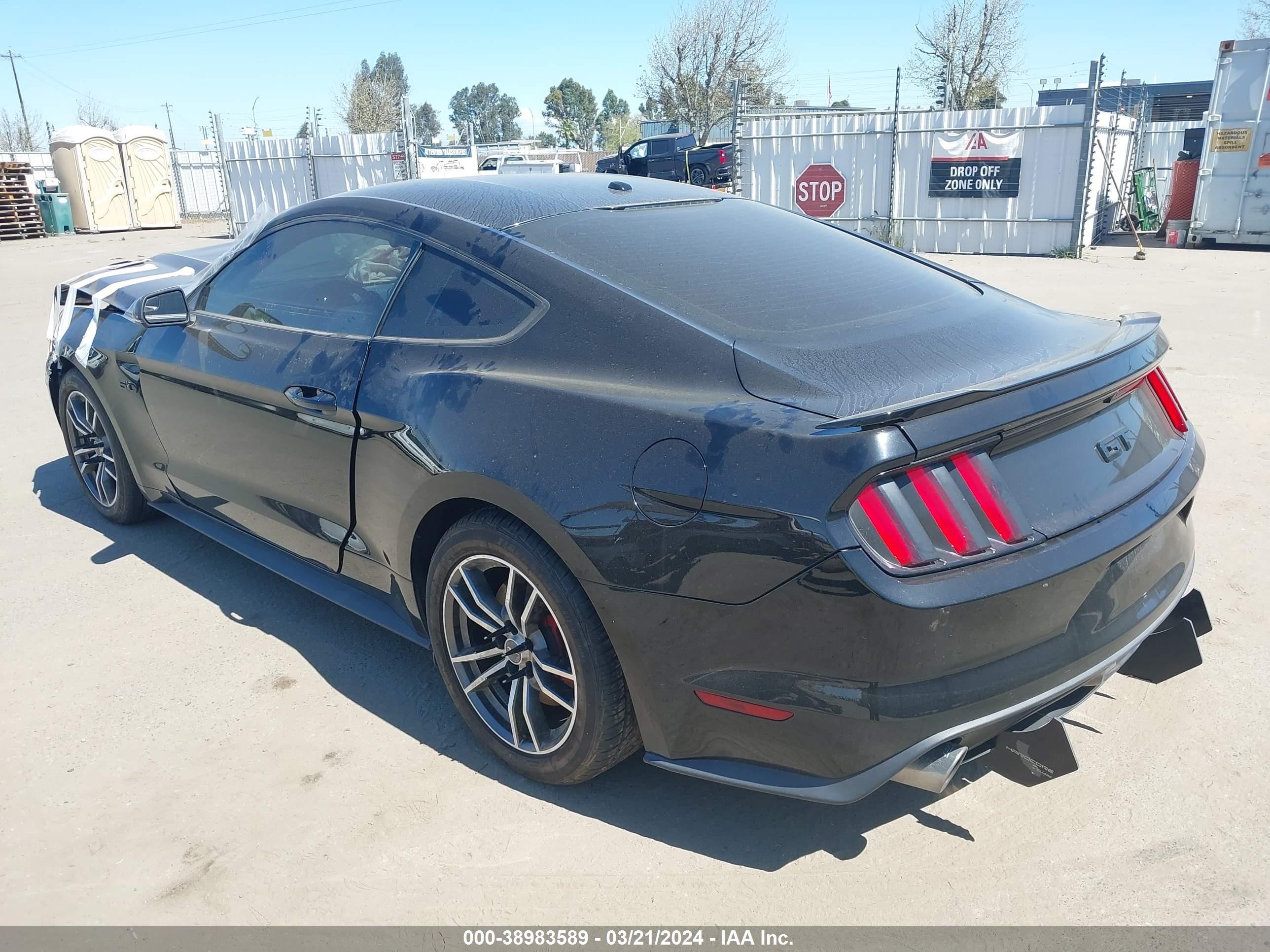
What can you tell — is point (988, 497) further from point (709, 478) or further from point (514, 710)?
point (514, 710)

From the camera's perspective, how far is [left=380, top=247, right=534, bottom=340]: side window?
105 inches

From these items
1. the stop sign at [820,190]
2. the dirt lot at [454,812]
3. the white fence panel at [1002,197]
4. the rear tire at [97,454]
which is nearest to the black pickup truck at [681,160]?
the stop sign at [820,190]

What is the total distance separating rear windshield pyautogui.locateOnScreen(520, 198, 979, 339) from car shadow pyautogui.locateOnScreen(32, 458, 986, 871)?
123 centimetres

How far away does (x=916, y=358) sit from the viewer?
2332mm

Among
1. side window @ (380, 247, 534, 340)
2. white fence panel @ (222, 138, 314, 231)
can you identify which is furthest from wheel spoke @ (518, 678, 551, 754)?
white fence panel @ (222, 138, 314, 231)

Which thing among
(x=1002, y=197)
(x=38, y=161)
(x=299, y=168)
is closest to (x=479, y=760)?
(x=1002, y=197)

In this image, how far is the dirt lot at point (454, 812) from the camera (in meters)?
2.29

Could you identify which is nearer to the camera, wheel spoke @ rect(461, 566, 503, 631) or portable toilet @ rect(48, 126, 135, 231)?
wheel spoke @ rect(461, 566, 503, 631)

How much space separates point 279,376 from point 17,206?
29.5m

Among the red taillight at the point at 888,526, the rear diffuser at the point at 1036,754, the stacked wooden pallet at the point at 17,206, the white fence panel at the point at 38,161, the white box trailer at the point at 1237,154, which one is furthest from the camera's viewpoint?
the white fence panel at the point at 38,161

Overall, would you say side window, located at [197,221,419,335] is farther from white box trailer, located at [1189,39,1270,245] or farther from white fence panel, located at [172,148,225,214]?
white fence panel, located at [172,148,225,214]

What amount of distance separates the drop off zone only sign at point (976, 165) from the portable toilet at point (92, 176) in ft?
80.7

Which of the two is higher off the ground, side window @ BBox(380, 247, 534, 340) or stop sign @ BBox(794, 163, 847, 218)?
side window @ BBox(380, 247, 534, 340)

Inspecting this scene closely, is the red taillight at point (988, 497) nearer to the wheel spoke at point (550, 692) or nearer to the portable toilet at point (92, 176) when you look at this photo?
the wheel spoke at point (550, 692)
